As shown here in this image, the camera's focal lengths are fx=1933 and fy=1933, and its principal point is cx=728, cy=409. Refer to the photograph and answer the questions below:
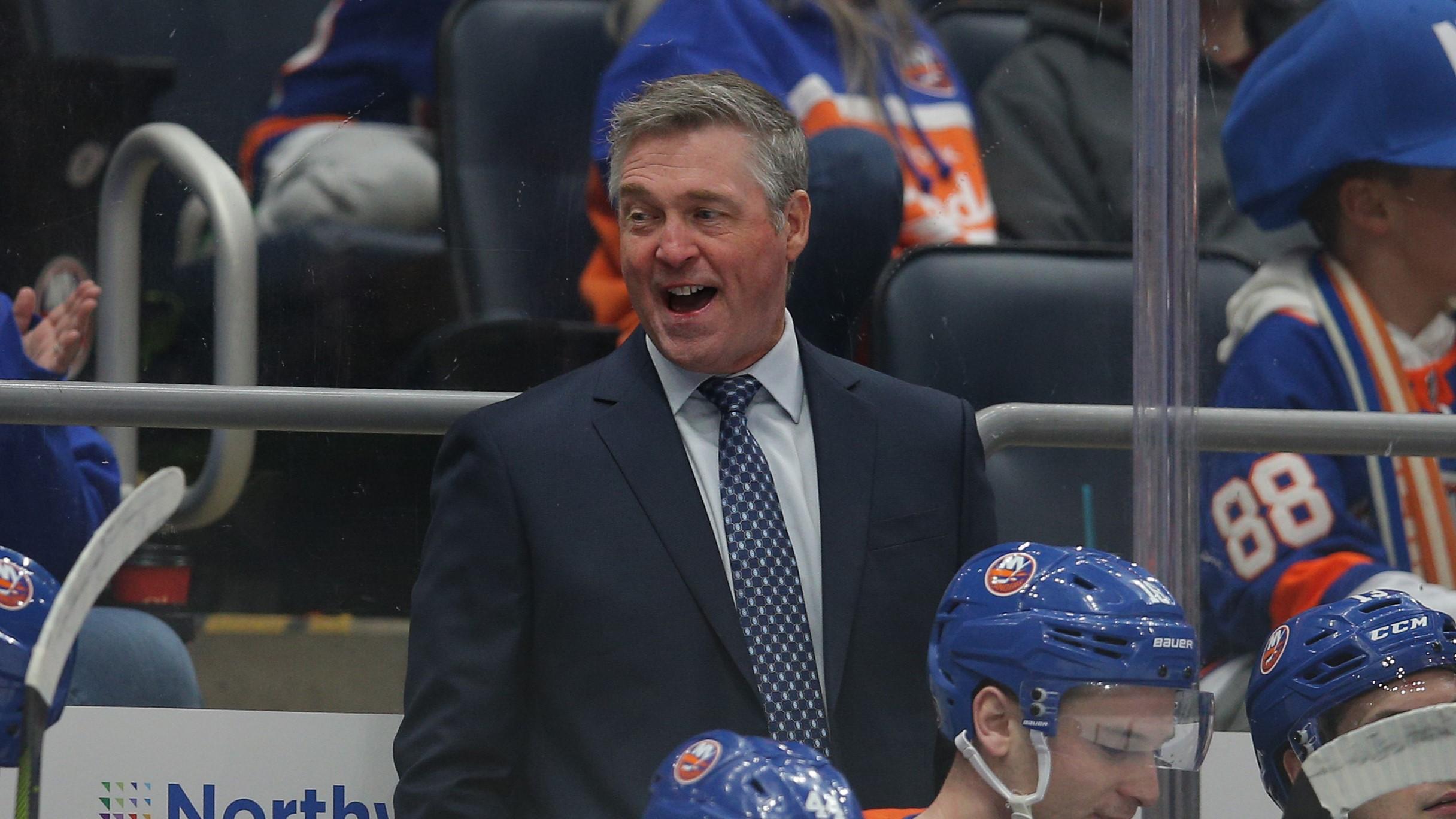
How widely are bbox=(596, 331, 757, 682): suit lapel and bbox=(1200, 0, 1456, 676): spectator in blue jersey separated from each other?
2.66 ft

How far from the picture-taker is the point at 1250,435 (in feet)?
9.45

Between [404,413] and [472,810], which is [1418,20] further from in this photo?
[472,810]

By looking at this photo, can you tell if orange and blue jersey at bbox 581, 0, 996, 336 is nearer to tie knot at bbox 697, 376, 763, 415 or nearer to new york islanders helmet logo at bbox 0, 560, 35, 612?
tie knot at bbox 697, 376, 763, 415

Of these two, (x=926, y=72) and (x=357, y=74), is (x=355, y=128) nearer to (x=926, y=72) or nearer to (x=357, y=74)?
(x=357, y=74)

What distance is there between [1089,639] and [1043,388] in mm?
878

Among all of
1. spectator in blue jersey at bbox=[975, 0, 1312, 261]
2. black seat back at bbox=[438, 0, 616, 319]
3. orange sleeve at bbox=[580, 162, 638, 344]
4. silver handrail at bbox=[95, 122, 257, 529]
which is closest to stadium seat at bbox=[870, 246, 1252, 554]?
spectator in blue jersey at bbox=[975, 0, 1312, 261]

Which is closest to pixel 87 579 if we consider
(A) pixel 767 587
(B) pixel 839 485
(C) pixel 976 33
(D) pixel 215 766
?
(D) pixel 215 766

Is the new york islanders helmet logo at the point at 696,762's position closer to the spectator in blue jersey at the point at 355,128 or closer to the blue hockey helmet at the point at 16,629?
the blue hockey helmet at the point at 16,629

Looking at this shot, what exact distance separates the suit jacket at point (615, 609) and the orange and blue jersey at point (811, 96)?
0.50 m

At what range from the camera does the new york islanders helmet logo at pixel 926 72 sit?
126 inches

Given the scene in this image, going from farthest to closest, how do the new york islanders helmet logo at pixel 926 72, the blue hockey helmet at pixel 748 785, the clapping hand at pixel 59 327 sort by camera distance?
the new york islanders helmet logo at pixel 926 72 < the clapping hand at pixel 59 327 < the blue hockey helmet at pixel 748 785

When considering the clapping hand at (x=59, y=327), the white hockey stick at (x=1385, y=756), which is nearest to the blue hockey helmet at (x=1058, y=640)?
the white hockey stick at (x=1385, y=756)

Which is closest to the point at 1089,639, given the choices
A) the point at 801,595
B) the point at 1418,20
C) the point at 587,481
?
the point at 801,595

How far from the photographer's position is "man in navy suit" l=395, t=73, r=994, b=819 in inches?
98.8
